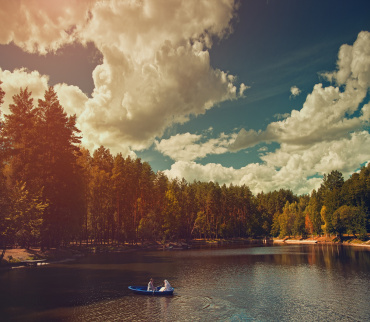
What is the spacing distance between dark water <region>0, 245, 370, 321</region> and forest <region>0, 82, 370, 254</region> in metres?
15.7

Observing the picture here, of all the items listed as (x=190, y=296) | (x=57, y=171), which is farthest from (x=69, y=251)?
(x=190, y=296)

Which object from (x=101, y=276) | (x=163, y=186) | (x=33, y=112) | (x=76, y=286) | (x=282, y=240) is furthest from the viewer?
(x=282, y=240)

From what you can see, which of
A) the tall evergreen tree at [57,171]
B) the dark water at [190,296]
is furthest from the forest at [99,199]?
the dark water at [190,296]

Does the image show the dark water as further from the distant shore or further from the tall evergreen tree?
the tall evergreen tree

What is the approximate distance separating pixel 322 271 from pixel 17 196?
190 feet

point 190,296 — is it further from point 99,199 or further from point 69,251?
point 99,199

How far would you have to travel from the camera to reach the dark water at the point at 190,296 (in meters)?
29.1

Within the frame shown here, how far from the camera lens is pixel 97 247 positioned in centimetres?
9419

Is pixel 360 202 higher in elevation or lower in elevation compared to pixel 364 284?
higher

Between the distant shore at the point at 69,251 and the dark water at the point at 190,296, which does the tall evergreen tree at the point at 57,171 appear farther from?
the dark water at the point at 190,296

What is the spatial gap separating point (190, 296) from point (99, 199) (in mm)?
66970

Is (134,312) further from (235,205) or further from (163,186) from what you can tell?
(235,205)

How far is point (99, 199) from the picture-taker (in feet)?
320

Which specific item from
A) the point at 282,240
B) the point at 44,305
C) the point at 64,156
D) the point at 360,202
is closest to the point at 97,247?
the point at 64,156
